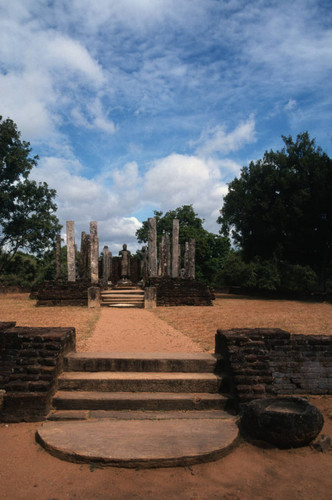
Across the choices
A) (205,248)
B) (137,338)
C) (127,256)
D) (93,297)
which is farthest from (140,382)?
(205,248)

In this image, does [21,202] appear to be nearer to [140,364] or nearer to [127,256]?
[127,256]

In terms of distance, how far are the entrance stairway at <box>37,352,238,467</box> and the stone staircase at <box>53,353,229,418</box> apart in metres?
0.01

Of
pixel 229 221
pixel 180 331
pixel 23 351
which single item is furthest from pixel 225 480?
pixel 229 221

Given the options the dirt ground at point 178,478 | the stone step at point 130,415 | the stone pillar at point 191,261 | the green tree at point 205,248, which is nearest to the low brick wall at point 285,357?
the stone step at point 130,415

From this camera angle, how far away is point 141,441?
3213 millimetres

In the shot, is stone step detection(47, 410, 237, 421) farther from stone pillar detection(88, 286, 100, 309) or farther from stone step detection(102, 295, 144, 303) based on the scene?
stone step detection(102, 295, 144, 303)

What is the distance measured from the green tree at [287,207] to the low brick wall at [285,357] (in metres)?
15.7

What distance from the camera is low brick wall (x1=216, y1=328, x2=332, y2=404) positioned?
14.5 ft

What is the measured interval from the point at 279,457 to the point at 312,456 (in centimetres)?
31

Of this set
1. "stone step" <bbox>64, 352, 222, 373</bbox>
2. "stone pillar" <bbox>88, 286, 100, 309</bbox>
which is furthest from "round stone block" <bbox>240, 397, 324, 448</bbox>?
"stone pillar" <bbox>88, 286, 100, 309</bbox>

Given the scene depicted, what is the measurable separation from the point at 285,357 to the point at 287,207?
16.9 metres

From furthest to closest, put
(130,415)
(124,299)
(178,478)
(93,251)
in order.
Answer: (93,251), (124,299), (130,415), (178,478)

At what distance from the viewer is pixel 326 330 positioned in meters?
7.59

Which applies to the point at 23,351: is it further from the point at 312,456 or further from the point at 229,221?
the point at 229,221
